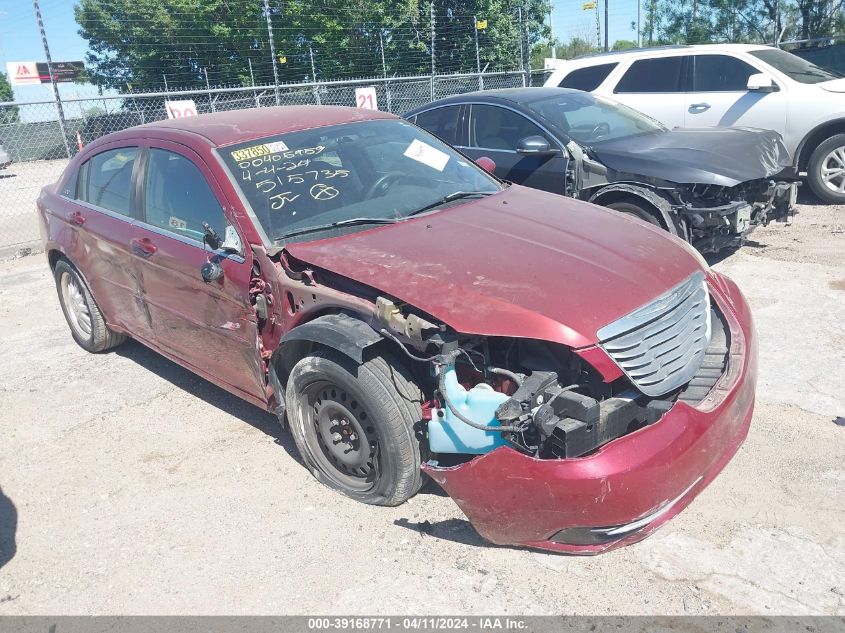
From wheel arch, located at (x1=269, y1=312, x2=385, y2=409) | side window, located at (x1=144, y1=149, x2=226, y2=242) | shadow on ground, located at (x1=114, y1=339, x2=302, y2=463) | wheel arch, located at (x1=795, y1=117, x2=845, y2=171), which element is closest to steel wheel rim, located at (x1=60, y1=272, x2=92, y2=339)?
shadow on ground, located at (x1=114, y1=339, x2=302, y2=463)

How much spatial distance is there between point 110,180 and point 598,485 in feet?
12.7

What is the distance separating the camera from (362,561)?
308cm

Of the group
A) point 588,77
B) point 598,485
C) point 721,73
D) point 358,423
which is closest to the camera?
point 598,485

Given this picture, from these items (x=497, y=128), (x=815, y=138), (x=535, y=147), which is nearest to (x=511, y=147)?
(x=497, y=128)

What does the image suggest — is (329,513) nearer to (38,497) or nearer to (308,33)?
(38,497)

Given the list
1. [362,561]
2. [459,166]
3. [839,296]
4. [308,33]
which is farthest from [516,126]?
[308,33]

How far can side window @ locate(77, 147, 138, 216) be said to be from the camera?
15.0 ft

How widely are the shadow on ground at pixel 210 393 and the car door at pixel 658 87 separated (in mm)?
6956

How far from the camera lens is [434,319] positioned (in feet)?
9.65

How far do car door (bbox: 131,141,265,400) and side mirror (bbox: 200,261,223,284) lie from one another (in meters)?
0.03

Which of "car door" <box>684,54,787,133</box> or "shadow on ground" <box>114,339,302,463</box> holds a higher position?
"car door" <box>684,54,787,133</box>

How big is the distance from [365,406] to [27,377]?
362cm

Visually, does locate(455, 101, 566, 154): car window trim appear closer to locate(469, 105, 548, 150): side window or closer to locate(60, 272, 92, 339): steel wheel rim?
locate(469, 105, 548, 150): side window

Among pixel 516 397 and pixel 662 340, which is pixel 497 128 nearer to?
pixel 662 340
